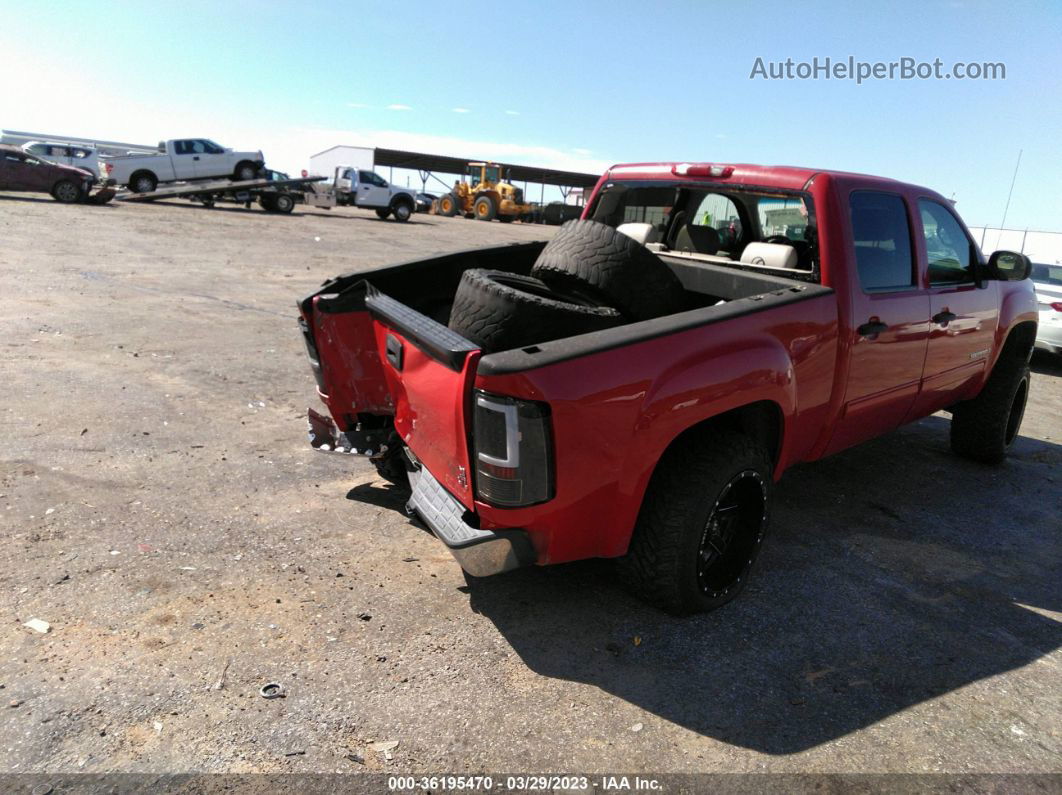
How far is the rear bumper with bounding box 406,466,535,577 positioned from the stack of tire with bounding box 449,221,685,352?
2.24ft

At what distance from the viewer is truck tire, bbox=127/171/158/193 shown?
2686 cm

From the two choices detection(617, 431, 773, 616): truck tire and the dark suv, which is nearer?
detection(617, 431, 773, 616): truck tire

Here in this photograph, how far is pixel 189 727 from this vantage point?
2479 mm

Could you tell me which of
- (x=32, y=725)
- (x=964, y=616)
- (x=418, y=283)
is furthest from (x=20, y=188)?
(x=964, y=616)

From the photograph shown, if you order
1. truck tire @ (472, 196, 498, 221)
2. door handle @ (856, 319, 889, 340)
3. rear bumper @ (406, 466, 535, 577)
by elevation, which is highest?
door handle @ (856, 319, 889, 340)

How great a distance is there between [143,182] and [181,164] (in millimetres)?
1473

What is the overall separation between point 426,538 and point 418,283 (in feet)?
4.97

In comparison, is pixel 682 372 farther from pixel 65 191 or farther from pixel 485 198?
pixel 485 198

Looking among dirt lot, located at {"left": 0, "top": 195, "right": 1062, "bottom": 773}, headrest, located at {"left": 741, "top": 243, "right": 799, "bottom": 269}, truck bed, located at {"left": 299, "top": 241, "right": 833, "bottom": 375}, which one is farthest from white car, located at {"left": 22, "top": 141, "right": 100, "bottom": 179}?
headrest, located at {"left": 741, "top": 243, "right": 799, "bottom": 269}

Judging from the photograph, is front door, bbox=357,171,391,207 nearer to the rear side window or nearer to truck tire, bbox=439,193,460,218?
truck tire, bbox=439,193,460,218

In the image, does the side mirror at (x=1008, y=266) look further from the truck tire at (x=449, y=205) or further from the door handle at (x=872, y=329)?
the truck tire at (x=449, y=205)

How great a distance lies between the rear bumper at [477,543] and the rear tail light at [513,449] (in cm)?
15

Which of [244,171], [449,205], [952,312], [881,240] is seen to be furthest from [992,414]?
[449,205]

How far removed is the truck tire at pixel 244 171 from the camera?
2841cm
